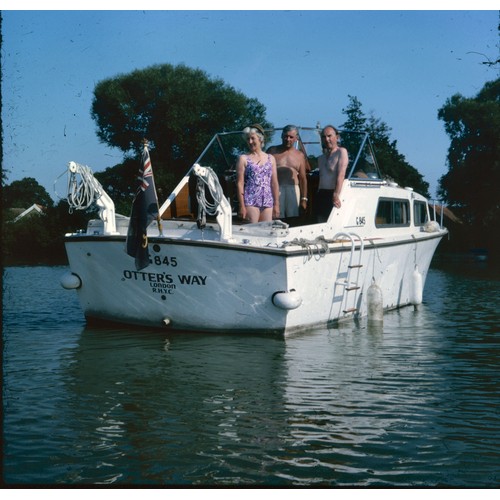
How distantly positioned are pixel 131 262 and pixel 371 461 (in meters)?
6.21

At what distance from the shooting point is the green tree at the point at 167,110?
3556 cm

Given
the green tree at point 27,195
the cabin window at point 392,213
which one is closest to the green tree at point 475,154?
the green tree at point 27,195

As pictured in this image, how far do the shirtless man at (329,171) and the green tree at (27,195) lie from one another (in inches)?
831

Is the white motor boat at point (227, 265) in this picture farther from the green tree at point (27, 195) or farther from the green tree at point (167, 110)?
the green tree at point (167, 110)

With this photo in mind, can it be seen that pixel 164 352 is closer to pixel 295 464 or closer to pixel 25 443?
pixel 25 443

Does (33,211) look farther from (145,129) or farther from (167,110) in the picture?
(167,110)

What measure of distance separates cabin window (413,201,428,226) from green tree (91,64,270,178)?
1855 cm

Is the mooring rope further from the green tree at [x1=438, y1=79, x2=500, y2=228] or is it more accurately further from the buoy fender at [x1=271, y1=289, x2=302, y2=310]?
the green tree at [x1=438, y1=79, x2=500, y2=228]

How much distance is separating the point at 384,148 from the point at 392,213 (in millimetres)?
10641

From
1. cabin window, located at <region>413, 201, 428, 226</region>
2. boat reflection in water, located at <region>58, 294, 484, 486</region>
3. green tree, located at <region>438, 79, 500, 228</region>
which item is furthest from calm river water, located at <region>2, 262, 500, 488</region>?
green tree, located at <region>438, 79, 500, 228</region>

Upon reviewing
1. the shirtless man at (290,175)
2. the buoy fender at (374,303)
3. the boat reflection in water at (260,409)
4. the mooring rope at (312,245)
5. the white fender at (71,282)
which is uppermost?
the shirtless man at (290,175)

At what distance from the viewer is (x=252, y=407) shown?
8094mm

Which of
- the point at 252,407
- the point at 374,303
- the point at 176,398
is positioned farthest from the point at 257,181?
the point at 252,407

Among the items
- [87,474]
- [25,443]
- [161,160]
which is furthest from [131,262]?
[161,160]
